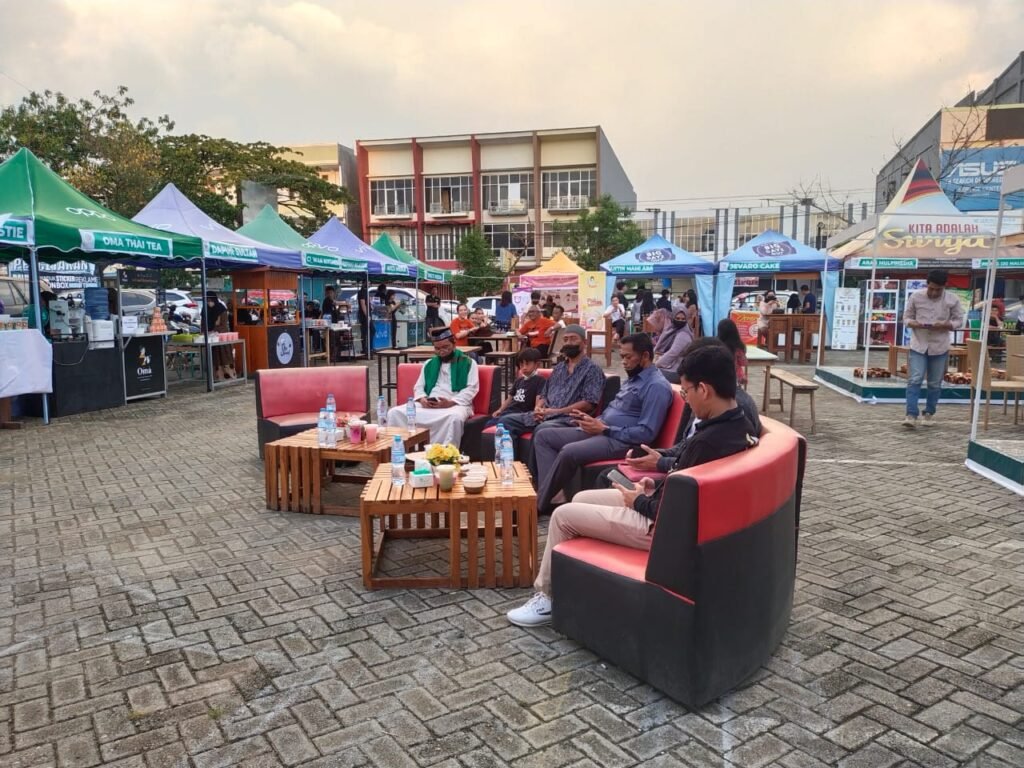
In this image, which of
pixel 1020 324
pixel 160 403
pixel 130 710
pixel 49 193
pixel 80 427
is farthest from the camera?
pixel 1020 324

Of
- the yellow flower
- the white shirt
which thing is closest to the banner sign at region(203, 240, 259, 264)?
the white shirt

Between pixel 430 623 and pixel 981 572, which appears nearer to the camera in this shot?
pixel 430 623

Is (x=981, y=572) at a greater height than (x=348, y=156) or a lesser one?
lesser

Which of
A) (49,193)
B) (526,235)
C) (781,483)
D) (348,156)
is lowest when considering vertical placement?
(781,483)

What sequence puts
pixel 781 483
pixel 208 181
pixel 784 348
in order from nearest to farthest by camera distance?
1. pixel 781 483
2. pixel 784 348
3. pixel 208 181

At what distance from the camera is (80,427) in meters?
8.80

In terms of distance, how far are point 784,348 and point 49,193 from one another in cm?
1578

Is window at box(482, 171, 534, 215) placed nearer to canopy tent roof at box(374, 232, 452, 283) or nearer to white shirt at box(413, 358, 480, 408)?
canopy tent roof at box(374, 232, 452, 283)

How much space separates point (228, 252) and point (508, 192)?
3891 cm

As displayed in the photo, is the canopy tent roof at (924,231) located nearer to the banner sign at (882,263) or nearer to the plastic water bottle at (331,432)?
the banner sign at (882,263)

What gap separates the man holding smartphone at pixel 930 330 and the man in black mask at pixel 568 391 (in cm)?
448

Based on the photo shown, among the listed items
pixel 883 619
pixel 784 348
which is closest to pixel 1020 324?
pixel 784 348

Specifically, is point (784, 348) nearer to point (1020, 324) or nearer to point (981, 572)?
point (1020, 324)

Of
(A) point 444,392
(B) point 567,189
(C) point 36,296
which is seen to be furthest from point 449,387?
(B) point 567,189
